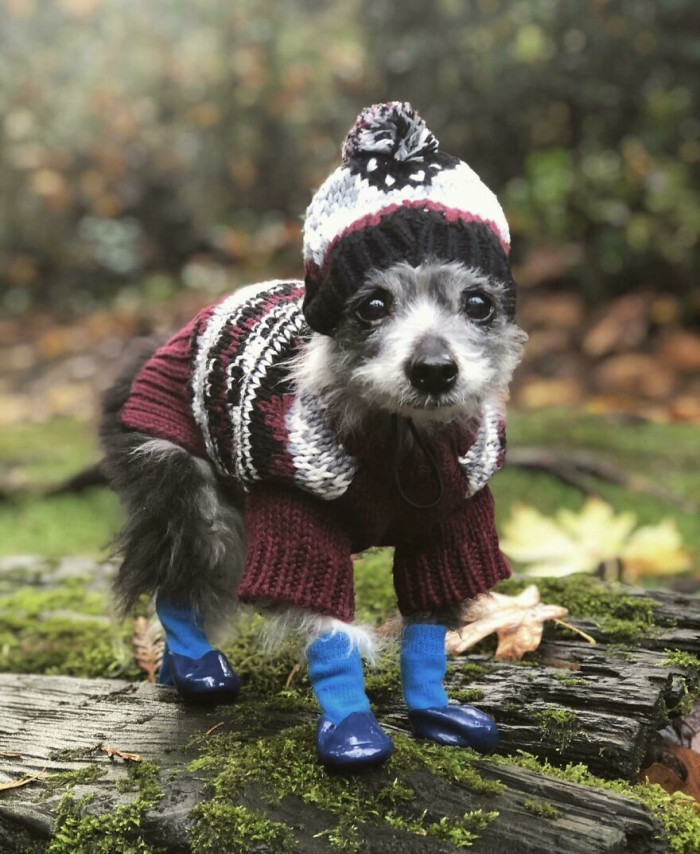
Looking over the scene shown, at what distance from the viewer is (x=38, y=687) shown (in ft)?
8.16

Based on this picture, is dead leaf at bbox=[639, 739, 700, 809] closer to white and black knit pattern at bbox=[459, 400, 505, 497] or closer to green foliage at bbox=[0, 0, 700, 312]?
white and black knit pattern at bbox=[459, 400, 505, 497]

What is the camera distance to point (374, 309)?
1.67m

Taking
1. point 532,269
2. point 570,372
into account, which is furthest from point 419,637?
point 532,269

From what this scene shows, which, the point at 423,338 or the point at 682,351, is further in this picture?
the point at 682,351

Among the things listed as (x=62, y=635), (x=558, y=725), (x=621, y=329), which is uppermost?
(x=621, y=329)

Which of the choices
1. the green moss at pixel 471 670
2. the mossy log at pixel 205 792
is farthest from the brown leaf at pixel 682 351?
the mossy log at pixel 205 792

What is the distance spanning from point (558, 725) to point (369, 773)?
1.52 ft

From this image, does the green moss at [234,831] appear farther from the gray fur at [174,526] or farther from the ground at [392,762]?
the gray fur at [174,526]

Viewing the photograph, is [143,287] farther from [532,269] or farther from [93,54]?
[532,269]

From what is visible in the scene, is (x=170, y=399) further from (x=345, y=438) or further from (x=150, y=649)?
(x=150, y=649)

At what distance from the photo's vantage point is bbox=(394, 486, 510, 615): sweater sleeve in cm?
205

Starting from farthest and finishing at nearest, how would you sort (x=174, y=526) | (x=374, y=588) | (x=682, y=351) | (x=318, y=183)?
(x=318, y=183)
(x=682, y=351)
(x=374, y=588)
(x=174, y=526)

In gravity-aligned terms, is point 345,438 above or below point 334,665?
above

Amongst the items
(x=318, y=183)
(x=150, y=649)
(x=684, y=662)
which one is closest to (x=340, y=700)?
(x=684, y=662)
